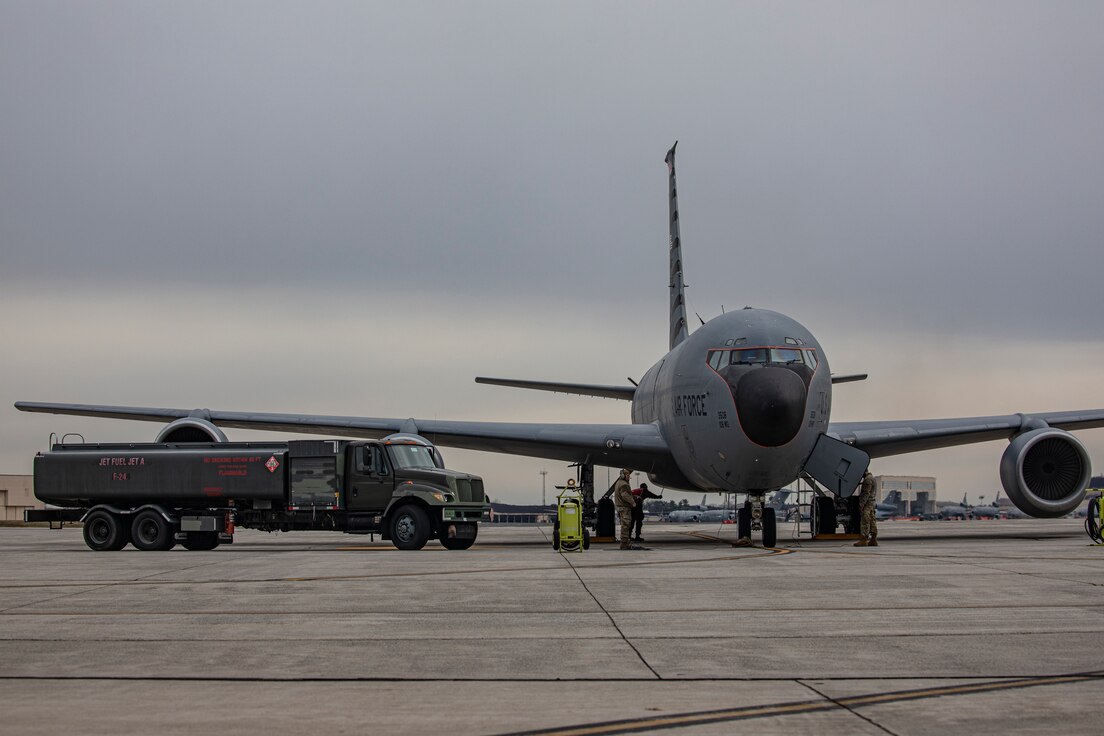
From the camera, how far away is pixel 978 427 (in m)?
29.3

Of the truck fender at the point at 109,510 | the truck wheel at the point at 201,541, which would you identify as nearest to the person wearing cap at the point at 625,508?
the truck wheel at the point at 201,541

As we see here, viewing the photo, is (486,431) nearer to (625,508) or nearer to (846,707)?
(625,508)

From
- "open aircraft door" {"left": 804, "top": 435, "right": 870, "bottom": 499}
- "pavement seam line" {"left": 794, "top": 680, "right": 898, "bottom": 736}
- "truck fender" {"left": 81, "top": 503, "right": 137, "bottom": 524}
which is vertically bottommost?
"pavement seam line" {"left": 794, "top": 680, "right": 898, "bottom": 736}

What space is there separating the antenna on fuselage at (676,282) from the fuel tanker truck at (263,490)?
43.7 ft

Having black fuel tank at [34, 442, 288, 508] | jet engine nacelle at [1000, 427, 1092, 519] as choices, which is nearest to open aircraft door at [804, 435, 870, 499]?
jet engine nacelle at [1000, 427, 1092, 519]

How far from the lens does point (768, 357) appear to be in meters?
24.0

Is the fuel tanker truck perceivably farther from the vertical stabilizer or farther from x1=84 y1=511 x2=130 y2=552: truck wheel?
the vertical stabilizer

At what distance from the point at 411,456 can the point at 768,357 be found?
313 inches

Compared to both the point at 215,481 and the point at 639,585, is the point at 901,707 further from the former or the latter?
the point at 215,481

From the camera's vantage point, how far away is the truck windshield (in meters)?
25.2

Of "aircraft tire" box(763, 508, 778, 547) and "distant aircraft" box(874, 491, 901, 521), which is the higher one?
"aircraft tire" box(763, 508, 778, 547)

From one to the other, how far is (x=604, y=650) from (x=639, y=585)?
18.5ft

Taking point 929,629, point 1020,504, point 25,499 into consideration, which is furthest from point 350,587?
point 25,499

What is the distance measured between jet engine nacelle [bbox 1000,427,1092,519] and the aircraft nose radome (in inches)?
303
